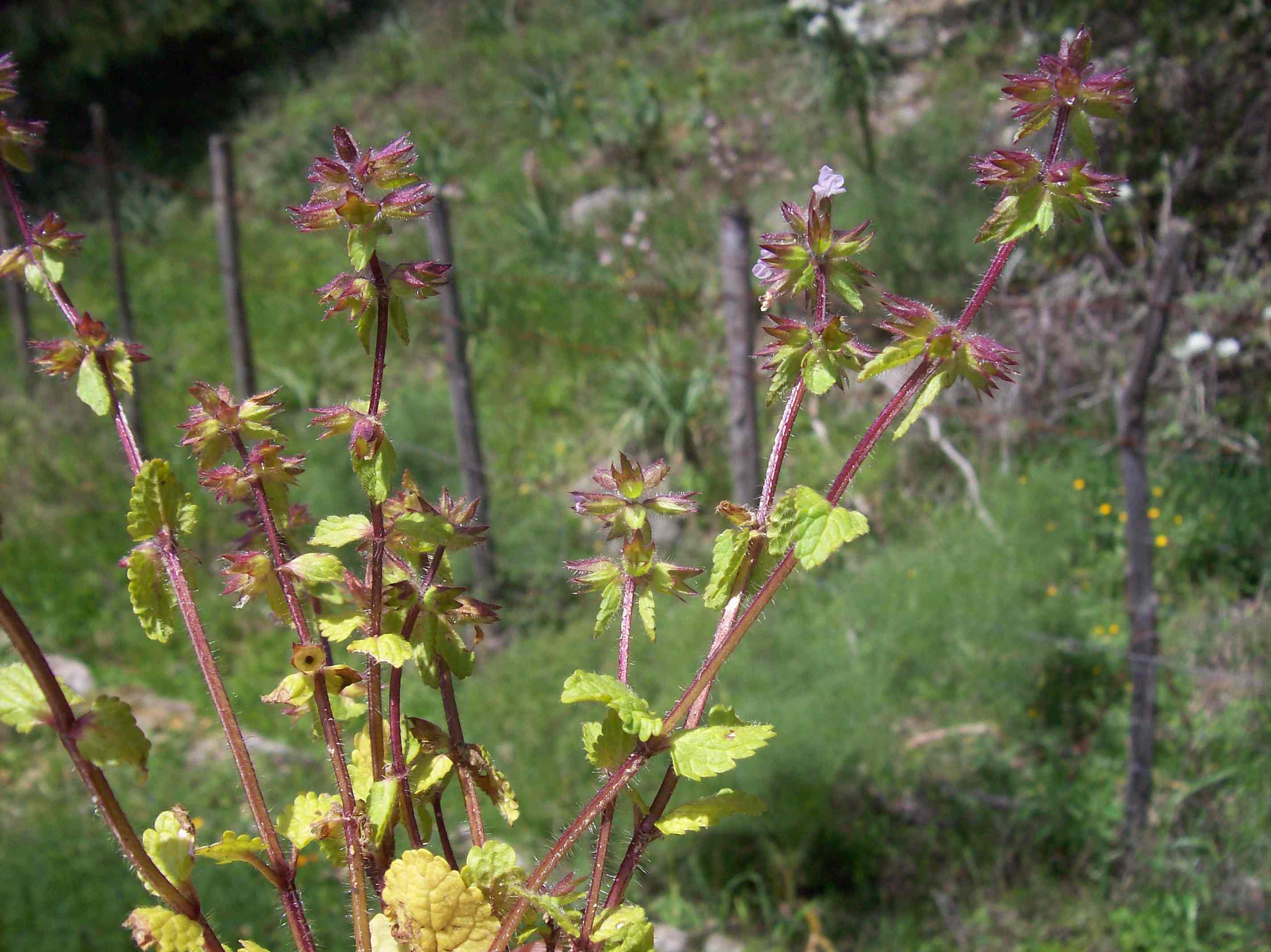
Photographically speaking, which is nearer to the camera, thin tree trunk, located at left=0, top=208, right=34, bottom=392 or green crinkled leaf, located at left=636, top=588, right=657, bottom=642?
green crinkled leaf, located at left=636, top=588, right=657, bottom=642

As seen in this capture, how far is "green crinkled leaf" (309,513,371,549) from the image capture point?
582 millimetres

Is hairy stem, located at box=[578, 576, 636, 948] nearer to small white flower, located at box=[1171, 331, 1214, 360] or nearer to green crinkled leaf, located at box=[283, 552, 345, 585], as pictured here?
green crinkled leaf, located at box=[283, 552, 345, 585]

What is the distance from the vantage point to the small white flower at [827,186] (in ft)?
1.89

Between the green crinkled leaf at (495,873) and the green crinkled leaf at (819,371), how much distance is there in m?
0.29

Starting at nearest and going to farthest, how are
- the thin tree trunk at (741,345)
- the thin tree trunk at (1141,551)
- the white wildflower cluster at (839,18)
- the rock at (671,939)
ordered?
the thin tree trunk at (1141,551) → the rock at (671,939) → the thin tree trunk at (741,345) → the white wildflower cluster at (839,18)

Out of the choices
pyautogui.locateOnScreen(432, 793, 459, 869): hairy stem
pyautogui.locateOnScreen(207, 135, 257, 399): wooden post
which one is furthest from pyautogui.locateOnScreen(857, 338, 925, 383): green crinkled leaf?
pyautogui.locateOnScreen(207, 135, 257, 399): wooden post

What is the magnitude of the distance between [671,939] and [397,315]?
265cm

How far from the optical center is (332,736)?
0.55 m

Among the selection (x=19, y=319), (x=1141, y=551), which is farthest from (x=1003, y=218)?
(x=19, y=319)

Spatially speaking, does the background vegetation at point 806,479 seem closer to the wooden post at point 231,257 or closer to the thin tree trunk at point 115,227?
the wooden post at point 231,257

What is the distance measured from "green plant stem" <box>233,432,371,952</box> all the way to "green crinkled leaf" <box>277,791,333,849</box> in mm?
38

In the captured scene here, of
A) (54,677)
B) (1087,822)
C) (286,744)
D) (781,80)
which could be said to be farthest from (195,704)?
(781,80)

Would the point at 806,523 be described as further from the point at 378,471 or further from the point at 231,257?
the point at 231,257

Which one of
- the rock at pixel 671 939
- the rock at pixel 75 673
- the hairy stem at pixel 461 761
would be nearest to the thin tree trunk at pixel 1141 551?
the rock at pixel 671 939
